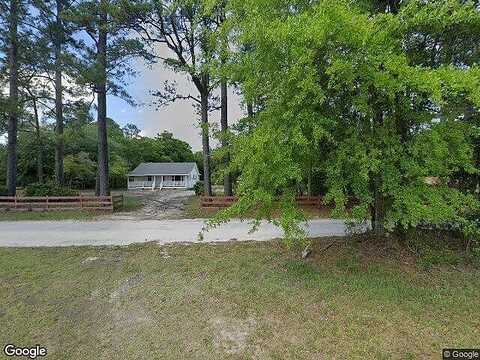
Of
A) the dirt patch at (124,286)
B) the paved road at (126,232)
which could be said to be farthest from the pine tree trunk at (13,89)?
the dirt patch at (124,286)

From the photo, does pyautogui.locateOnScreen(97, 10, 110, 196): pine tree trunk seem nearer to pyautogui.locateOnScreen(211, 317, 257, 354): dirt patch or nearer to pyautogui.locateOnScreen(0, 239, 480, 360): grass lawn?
pyautogui.locateOnScreen(0, 239, 480, 360): grass lawn

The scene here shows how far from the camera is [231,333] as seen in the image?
3861 millimetres

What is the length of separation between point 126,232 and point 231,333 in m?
6.68

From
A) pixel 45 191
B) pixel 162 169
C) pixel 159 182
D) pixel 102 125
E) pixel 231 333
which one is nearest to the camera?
pixel 231 333

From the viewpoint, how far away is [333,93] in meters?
4.80

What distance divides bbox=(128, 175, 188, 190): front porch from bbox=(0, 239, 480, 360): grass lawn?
103ft

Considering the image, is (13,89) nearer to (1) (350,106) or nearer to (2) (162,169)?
(1) (350,106)

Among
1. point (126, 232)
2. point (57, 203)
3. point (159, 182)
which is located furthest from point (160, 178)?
point (126, 232)

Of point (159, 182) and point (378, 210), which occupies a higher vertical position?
point (159, 182)

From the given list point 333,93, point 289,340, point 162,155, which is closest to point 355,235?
point 333,93

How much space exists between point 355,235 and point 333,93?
11.9 feet

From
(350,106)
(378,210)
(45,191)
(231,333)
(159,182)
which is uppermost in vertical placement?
(350,106)

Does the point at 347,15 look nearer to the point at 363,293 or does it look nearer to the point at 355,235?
the point at 363,293

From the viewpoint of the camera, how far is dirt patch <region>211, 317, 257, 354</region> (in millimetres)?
3588
